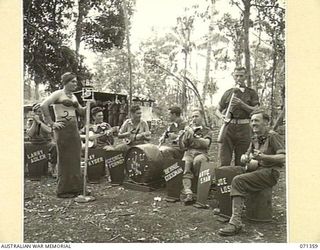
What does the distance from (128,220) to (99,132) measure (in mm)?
607

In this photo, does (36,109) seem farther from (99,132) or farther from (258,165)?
(258,165)

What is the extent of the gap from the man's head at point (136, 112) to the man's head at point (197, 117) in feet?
1.14

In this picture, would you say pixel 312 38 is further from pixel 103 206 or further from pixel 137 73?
pixel 103 206

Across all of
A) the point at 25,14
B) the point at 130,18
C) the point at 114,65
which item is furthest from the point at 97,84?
the point at 25,14

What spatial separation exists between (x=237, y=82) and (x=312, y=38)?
522mm

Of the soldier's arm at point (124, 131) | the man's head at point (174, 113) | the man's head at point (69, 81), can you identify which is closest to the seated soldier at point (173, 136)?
the man's head at point (174, 113)

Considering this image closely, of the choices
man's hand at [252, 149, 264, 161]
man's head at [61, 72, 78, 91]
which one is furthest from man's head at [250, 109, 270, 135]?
man's head at [61, 72, 78, 91]

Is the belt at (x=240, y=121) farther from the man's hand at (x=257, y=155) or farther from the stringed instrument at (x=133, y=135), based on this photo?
the stringed instrument at (x=133, y=135)

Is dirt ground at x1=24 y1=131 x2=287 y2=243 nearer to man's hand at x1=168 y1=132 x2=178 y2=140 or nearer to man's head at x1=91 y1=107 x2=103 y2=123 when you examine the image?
man's hand at x1=168 y1=132 x2=178 y2=140

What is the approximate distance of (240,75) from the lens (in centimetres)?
257

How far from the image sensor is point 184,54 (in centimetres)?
263

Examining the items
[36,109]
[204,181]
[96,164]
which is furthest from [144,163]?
[36,109]

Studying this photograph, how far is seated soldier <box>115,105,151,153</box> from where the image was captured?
8.89 ft

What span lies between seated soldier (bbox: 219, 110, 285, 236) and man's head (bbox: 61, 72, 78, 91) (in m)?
1.14
